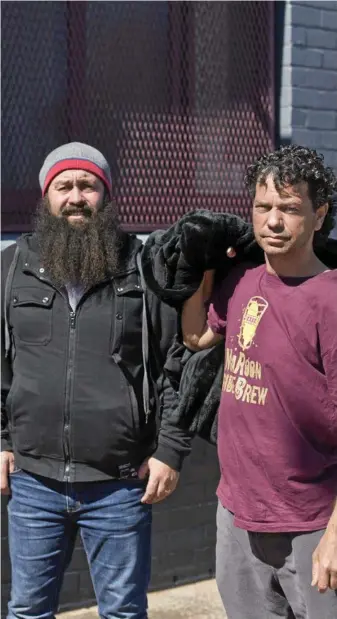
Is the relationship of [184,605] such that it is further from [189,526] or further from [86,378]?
[86,378]

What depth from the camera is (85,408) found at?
3.30m

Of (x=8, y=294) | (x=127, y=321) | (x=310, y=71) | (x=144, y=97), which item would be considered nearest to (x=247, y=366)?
(x=127, y=321)

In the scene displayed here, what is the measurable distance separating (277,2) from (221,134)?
0.81 m

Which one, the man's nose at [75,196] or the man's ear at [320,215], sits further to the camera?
the man's nose at [75,196]

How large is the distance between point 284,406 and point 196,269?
0.52 meters

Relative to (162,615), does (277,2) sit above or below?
above

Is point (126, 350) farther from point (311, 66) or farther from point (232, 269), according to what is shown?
point (311, 66)

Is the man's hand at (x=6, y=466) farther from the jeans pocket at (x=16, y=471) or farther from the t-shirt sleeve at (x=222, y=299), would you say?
the t-shirt sleeve at (x=222, y=299)

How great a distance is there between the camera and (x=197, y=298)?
3053mm

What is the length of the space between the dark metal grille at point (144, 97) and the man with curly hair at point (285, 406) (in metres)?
2.41

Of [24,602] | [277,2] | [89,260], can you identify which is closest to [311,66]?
[277,2]

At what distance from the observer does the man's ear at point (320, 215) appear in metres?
2.77

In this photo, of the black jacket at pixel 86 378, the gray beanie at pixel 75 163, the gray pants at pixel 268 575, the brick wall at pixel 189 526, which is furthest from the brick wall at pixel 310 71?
the gray pants at pixel 268 575

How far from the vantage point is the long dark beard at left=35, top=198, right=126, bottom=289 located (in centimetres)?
338
